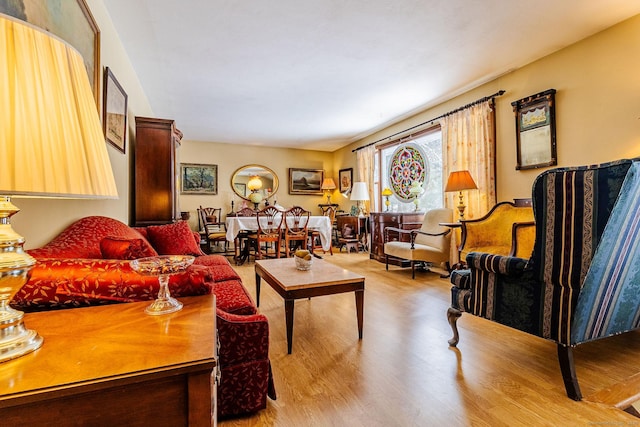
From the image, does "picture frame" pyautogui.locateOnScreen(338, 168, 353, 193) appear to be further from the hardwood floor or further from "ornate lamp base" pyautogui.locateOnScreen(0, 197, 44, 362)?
"ornate lamp base" pyautogui.locateOnScreen(0, 197, 44, 362)

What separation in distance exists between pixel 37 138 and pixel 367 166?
6299 mm

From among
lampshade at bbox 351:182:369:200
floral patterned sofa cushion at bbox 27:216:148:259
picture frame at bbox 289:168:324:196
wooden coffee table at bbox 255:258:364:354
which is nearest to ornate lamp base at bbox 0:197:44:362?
floral patterned sofa cushion at bbox 27:216:148:259

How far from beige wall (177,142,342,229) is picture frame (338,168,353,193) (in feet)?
0.77

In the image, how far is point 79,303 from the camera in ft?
3.21

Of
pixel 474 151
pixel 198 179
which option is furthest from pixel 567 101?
pixel 198 179

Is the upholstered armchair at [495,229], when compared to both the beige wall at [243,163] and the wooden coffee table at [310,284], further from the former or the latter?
the beige wall at [243,163]

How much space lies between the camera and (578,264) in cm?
142

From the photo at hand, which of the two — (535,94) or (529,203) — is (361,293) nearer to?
(529,203)

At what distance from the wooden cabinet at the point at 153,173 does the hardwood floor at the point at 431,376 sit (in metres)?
1.82

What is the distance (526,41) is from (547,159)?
122 cm

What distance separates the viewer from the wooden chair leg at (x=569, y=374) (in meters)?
1.47

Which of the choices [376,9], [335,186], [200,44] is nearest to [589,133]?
[376,9]

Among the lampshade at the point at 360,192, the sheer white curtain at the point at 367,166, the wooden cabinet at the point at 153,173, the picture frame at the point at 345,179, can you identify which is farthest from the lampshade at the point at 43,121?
the picture frame at the point at 345,179

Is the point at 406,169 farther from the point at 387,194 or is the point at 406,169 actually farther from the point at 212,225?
the point at 212,225
